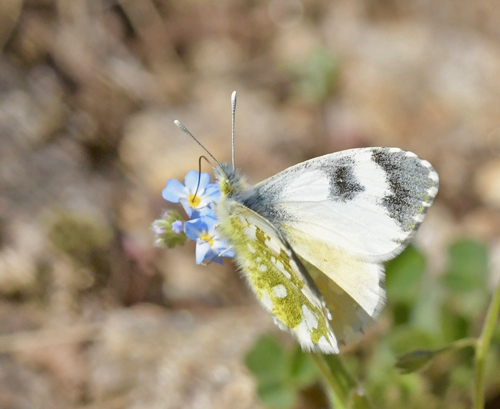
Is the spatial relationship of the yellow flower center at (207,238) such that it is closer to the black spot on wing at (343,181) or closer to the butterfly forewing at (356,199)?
the butterfly forewing at (356,199)

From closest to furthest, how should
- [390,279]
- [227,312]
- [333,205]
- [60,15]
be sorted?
[333,205], [390,279], [227,312], [60,15]

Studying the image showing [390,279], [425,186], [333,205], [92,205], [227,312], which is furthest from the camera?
[92,205]

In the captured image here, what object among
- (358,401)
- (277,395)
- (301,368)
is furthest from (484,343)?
(277,395)

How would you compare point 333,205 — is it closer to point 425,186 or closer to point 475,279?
point 425,186

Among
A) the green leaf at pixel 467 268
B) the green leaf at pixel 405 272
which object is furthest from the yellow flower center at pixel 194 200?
the green leaf at pixel 467 268

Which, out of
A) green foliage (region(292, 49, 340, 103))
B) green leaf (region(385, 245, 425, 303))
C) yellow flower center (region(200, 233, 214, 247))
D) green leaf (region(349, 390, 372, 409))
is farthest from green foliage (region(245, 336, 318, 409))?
green foliage (region(292, 49, 340, 103))

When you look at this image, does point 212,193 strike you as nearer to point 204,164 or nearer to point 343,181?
point 343,181

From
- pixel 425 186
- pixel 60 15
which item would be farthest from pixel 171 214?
pixel 60 15
